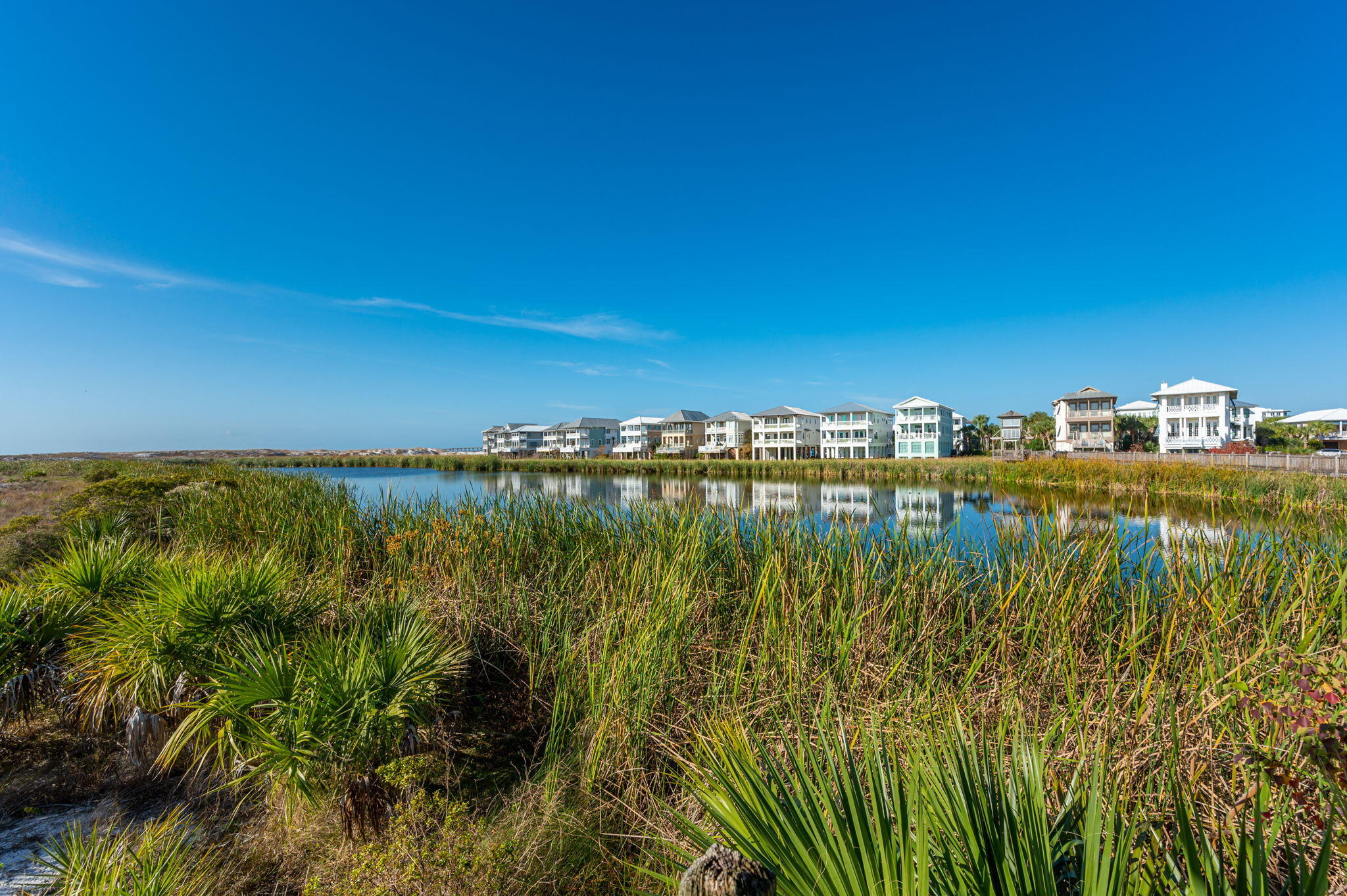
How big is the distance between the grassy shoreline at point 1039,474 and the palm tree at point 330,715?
21.2 ft

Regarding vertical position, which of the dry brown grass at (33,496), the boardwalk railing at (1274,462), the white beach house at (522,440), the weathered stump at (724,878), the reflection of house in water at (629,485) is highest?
the white beach house at (522,440)

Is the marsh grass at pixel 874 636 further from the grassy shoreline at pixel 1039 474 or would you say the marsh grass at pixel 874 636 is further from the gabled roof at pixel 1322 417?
the gabled roof at pixel 1322 417

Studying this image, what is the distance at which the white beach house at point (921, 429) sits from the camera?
5338cm

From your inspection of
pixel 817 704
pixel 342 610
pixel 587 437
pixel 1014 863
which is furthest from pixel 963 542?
pixel 587 437

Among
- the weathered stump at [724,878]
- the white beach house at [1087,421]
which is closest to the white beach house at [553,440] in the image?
the white beach house at [1087,421]

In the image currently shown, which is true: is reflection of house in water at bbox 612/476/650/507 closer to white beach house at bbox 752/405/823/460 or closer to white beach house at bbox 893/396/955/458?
white beach house at bbox 752/405/823/460

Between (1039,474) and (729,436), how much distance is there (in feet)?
129

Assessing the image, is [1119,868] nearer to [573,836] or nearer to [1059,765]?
[1059,765]

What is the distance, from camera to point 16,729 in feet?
14.7

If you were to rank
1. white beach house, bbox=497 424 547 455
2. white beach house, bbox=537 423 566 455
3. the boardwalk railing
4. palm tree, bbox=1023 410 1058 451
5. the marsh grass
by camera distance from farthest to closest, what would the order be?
white beach house, bbox=497 424 547 455
white beach house, bbox=537 423 566 455
palm tree, bbox=1023 410 1058 451
the boardwalk railing
the marsh grass

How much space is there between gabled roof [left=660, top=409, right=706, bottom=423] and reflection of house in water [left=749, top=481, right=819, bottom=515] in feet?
112

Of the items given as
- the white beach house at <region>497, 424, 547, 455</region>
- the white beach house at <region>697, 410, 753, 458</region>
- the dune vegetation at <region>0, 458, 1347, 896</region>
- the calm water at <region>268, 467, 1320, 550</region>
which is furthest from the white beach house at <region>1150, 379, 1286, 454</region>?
the white beach house at <region>497, 424, 547, 455</region>

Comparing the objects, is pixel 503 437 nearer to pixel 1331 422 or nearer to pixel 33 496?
pixel 33 496

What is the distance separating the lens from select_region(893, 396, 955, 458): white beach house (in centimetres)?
5338
